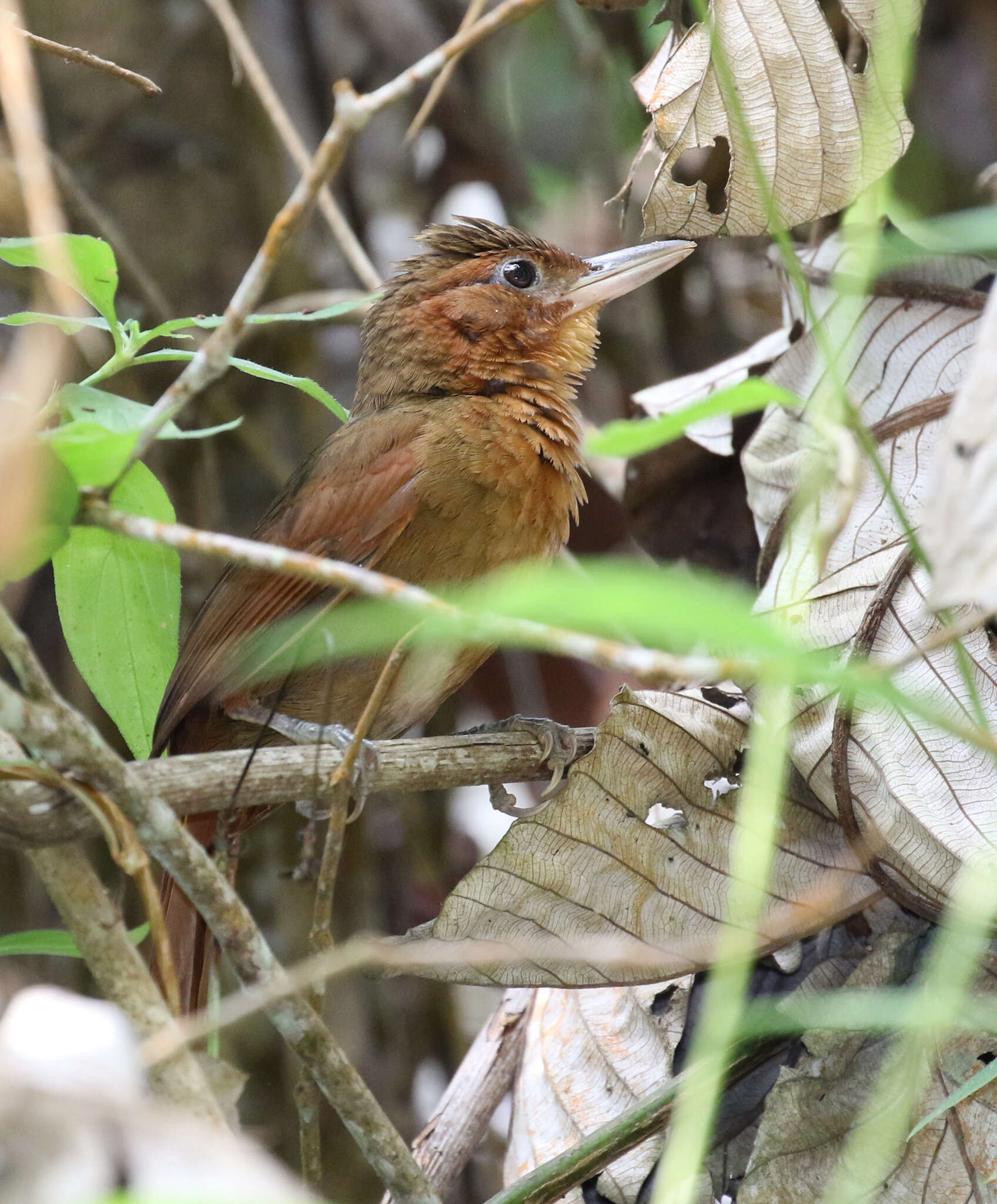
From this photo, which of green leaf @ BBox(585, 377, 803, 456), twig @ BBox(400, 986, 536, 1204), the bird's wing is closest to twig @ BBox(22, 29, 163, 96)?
the bird's wing

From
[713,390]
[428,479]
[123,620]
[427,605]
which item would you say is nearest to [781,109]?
[713,390]

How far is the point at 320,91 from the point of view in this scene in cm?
331

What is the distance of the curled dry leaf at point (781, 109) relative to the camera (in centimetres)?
186

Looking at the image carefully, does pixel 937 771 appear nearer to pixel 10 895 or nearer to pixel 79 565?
pixel 79 565

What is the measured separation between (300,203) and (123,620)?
676 mm

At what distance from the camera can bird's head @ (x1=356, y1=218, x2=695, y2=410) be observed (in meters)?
2.56

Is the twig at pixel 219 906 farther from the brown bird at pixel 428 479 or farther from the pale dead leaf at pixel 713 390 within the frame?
the pale dead leaf at pixel 713 390

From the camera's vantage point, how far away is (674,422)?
0.80 meters

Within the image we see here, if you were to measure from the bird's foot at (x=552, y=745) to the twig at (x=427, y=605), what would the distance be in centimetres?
81

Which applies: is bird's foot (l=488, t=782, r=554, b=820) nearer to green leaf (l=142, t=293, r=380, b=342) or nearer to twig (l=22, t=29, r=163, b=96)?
green leaf (l=142, t=293, r=380, b=342)

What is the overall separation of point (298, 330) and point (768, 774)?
2211mm

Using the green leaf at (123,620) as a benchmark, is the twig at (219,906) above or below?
below

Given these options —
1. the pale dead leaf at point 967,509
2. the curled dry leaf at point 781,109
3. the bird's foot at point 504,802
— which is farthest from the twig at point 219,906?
the curled dry leaf at point 781,109

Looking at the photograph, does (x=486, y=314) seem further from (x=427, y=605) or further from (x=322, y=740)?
(x=427, y=605)
